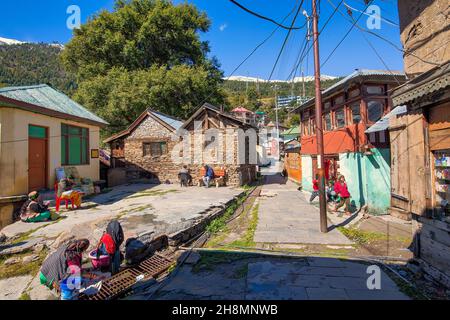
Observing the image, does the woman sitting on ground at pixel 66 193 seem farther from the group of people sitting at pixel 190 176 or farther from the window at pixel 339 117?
the window at pixel 339 117

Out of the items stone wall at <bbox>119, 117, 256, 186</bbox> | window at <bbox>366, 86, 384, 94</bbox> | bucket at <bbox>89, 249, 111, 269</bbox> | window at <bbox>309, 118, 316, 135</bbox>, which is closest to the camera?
bucket at <bbox>89, 249, 111, 269</bbox>

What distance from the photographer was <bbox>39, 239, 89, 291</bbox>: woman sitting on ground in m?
4.16

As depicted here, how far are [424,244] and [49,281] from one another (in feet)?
24.6

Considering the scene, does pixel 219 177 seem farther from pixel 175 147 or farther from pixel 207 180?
pixel 175 147

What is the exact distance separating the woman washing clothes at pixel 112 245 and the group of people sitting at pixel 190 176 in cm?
1145

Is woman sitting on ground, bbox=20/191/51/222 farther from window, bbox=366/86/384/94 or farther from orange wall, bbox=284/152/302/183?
orange wall, bbox=284/152/302/183

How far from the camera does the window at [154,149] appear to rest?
1967 centimetres

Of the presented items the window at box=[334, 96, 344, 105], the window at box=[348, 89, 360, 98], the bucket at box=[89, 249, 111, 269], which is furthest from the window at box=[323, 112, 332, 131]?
the bucket at box=[89, 249, 111, 269]

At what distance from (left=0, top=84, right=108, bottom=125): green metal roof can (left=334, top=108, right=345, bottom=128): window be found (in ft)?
45.7

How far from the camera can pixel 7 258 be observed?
5680 millimetres

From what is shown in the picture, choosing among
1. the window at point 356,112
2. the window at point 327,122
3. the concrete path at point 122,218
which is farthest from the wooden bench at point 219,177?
the window at point 356,112

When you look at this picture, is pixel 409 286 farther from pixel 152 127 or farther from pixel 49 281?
pixel 152 127

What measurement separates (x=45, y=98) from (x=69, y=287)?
37.7ft
